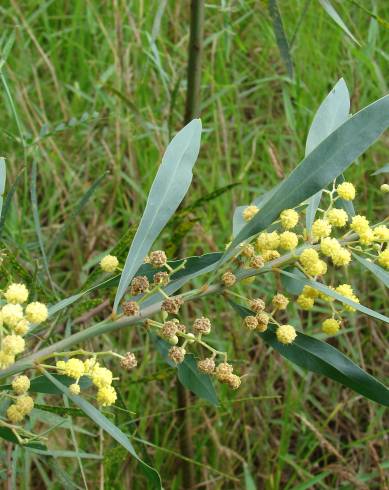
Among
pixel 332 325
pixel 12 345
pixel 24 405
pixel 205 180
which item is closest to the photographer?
pixel 12 345

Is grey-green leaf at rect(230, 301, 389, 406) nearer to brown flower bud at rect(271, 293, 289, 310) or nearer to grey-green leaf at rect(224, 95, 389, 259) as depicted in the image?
brown flower bud at rect(271, 293, 289, 310)

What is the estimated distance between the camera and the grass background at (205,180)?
6.44 ft

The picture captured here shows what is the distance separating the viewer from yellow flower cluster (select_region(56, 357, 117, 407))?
868 mm

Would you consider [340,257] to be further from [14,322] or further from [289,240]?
[14,322]

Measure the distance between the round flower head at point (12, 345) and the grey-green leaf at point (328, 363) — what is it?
0.30 meters

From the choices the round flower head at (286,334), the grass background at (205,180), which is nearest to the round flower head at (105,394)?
the round flower head at (286,334)

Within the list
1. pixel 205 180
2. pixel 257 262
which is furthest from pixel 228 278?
pixel 205 180

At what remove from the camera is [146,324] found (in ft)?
3.04

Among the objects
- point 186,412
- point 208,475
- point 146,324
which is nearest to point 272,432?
point 208,475

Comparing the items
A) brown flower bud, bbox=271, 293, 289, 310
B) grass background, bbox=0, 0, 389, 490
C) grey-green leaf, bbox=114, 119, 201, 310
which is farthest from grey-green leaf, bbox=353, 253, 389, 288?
grass background, bbox=0, 0, 389, 490

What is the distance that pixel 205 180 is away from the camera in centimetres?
241

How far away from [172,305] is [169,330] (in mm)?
34

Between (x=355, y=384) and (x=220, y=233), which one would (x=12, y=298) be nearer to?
(x=355, y=384)

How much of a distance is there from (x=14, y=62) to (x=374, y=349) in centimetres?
161
